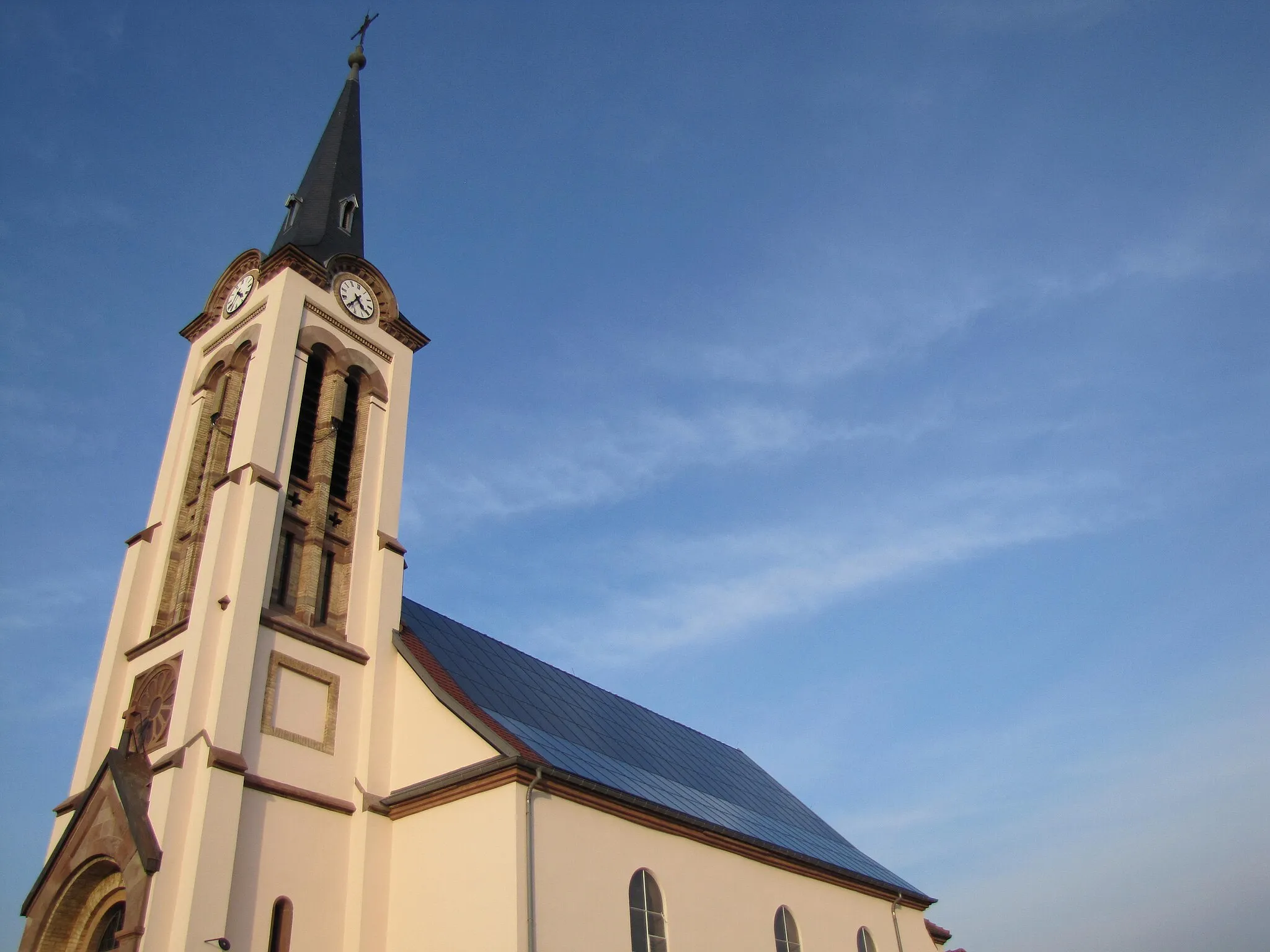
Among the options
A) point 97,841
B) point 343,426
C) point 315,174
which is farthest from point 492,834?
point 315,174

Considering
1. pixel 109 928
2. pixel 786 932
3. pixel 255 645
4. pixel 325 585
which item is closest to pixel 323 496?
pixel 325 585

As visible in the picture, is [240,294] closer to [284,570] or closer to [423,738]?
[284,570]

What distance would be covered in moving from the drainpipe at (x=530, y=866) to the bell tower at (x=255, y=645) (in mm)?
3021

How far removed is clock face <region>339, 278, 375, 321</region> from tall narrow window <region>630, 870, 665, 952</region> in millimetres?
13671

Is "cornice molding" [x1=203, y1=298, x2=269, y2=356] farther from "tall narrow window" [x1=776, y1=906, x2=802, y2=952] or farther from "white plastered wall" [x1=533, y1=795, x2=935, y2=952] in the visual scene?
"tall narrow window" [x1=776, y1=906, x2=802, y2=952]

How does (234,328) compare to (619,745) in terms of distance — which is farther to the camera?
(619,745)

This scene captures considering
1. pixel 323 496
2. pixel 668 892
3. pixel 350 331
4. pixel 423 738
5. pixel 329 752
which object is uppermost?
pixel 350 331

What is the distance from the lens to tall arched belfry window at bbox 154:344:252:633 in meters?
19.2

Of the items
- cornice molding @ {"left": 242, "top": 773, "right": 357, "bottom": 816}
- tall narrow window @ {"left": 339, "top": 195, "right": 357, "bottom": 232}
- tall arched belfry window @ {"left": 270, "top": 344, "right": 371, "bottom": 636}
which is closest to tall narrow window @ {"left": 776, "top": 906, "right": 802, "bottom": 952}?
cornice molding @ {"left": 242, "top": 773, "right": 357, "bottom": 816}

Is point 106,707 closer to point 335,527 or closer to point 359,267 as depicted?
point 335,527

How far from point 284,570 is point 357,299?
735 cm

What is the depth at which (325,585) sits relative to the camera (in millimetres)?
19672

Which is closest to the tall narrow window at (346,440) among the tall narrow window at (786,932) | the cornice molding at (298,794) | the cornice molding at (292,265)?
the cornice molding at (292,265)

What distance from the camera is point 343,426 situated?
2197 cm
